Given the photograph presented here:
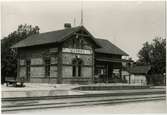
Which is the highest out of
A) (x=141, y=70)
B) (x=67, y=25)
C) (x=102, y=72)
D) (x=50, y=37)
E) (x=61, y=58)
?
(x=67, y=25)

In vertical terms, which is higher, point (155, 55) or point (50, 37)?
point (50, 37)

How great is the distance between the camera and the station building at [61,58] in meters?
35.7

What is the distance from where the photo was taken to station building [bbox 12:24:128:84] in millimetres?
35719

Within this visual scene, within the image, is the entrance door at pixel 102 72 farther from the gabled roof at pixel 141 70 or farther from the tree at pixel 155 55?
the gabled roof at pixel 141 70

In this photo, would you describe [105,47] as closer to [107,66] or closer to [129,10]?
[107,66]

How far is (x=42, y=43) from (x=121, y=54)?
42.1 feet

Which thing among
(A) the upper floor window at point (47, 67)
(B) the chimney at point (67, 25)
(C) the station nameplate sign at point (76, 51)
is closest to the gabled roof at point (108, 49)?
(B) the chimney at point (67, 25)

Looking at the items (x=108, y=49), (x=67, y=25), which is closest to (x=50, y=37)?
(x=67, y=25)

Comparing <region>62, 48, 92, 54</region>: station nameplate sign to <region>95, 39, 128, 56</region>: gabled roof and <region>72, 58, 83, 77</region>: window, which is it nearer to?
<region>72, 58, 83, 77</region>: window

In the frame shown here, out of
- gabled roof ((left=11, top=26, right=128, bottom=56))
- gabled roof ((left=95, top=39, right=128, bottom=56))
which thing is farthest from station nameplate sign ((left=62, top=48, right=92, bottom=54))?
gabled roof ((left=95, top=39, right=128, bottom=56))

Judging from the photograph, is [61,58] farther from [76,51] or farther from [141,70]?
[141,70]

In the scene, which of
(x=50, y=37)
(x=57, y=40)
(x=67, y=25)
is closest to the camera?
(x=57, y=40)

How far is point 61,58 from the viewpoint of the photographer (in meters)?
35.3

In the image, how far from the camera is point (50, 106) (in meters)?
14.1
